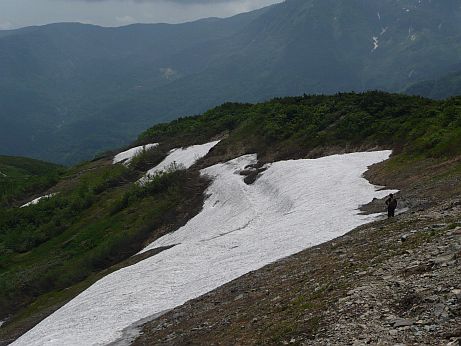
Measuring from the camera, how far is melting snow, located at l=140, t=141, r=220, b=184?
244 ft

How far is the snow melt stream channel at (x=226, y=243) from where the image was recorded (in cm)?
2639

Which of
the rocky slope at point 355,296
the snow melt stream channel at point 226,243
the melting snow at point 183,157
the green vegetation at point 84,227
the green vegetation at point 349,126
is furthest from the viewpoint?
the melting snow at point 183,157

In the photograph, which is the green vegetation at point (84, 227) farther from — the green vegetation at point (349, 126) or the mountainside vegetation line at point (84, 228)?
the green vegetation at point (349, 126)

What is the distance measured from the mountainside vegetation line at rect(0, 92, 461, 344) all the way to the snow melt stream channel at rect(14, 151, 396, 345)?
371 centimetres

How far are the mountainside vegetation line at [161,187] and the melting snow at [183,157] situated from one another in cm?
294

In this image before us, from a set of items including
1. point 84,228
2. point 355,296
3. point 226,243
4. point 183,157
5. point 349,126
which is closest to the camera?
point 355,296

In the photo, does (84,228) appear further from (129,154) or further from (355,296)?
(355,296)

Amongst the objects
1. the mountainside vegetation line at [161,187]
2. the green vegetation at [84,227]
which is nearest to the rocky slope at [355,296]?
the mountainside vegetation line at [161,187]

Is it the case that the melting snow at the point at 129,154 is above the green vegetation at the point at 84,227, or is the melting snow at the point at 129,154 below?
above

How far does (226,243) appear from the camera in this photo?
34.1m

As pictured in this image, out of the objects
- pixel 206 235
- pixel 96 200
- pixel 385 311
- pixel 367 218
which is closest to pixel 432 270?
pixel 385 311

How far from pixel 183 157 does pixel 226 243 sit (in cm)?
4603

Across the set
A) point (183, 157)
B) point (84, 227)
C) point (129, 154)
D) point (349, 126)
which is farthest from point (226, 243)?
point (129, 154)

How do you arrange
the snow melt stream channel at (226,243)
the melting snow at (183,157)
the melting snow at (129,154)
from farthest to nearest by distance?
the melting snow at (129,154), the melting snow at (183,157), the snow melt stream channel at (226,243)
